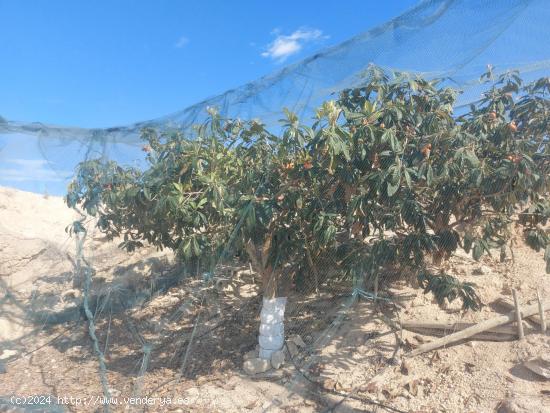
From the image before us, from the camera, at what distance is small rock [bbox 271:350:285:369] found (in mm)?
3693

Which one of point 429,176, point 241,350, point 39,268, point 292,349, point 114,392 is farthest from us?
point 39,268

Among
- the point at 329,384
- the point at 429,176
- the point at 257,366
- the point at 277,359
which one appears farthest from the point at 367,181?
the point at 257,366

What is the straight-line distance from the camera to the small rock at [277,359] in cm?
369

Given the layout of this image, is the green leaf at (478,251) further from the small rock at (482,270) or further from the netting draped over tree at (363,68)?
the small rock at (482,270)

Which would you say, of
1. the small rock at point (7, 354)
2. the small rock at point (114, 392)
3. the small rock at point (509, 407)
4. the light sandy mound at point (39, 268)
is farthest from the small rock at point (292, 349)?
the small rock at point (7, 354)

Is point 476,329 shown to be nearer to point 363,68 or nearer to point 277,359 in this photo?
point 277,359

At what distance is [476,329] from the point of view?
347cm

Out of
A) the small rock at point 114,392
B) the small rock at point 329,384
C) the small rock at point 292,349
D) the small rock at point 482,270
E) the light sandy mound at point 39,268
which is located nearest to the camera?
the small rock at point 329,384

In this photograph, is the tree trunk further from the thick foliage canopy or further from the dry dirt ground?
the dry dirt ground

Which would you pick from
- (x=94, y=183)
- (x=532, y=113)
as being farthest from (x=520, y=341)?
(x=94, y=183)

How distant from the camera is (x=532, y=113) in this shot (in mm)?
3186

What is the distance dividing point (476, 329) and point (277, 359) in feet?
4.84

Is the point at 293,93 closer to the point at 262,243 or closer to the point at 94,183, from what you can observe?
the point at 262,243

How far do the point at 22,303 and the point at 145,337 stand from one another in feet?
5.10
